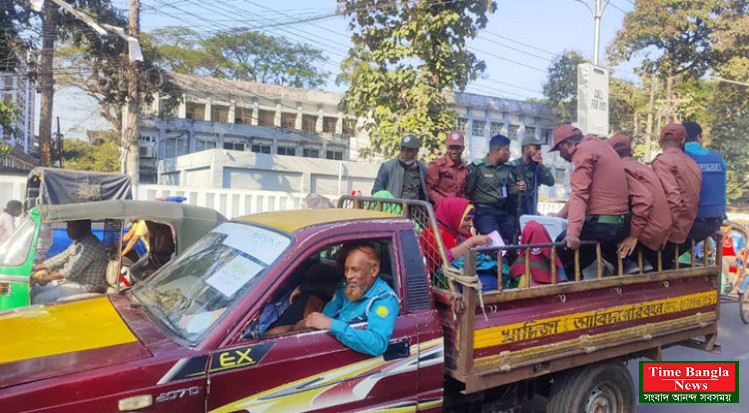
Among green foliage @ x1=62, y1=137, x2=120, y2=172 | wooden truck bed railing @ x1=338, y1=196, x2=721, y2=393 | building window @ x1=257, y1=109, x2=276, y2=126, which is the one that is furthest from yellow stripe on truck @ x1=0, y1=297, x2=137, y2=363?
building window @ x1=257, y1=109, x2=276, y2=126

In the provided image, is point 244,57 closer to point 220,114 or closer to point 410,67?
point 220,114

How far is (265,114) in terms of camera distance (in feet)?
126

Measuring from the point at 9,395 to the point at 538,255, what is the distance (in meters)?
3.10

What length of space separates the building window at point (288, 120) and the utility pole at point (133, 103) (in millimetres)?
24659

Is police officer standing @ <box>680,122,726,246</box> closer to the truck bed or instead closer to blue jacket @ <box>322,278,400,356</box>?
the truck bed

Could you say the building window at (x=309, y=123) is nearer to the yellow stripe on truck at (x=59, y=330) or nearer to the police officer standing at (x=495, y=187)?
the police officer standing at (x=495, y=187)

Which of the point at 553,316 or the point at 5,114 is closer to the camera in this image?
the point at 553,316

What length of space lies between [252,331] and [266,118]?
37112mm

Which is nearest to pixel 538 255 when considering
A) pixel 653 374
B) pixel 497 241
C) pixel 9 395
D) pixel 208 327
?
pixel 497 241

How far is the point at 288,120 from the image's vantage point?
1545 inches

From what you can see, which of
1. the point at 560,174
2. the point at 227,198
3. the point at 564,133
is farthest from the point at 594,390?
the point at 560,174

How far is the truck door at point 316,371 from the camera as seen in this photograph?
2479 mm

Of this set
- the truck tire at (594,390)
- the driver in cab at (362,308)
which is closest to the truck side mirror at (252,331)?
the driver in cab at (362,308)

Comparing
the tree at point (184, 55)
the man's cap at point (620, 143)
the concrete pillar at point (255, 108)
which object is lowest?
the man's cap at point (620, 143)
